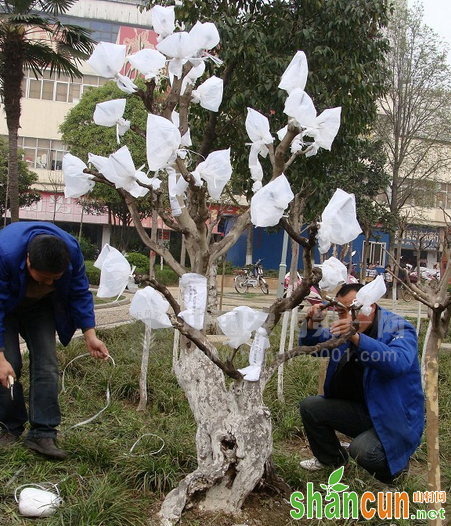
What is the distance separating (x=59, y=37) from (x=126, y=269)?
31.9 feet

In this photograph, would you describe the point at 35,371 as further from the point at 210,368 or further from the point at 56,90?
the point at 56,90

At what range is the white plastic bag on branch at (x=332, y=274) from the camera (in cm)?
264

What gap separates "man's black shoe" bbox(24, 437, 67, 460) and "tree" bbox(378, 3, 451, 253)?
15152mm

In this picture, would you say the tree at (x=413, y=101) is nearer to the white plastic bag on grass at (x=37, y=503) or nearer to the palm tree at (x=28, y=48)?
the palm tree at (x=28, y=48)

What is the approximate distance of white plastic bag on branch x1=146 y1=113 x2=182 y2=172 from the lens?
259 cm

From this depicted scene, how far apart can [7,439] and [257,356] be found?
1.59 meters

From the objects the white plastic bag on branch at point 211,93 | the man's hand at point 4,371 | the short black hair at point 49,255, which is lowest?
the man's hand at point 4,371

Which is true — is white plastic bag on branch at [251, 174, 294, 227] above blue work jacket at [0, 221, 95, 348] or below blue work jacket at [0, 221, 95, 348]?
above

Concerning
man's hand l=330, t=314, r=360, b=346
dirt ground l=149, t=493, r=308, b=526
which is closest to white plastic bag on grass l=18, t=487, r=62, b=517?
dirt ground l=149, t=493, r=308, b=526

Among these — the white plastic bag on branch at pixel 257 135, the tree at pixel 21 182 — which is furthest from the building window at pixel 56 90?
the white plastic bag on branch at pixel 257 135

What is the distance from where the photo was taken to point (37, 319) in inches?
136

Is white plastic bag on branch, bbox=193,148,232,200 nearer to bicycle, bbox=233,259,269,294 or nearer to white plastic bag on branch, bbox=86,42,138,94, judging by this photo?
white plastic bag on branch, bbox=86,42,138,94

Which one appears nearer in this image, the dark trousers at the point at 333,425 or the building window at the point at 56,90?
the dark trousers at the point at 333,425

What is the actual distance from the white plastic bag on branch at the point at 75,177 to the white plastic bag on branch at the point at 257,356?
1083mm
